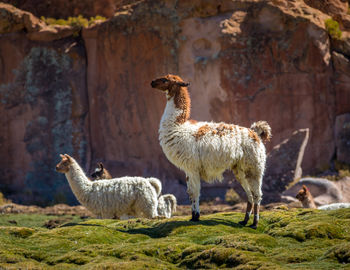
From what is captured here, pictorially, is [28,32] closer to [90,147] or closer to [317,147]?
[90,147]

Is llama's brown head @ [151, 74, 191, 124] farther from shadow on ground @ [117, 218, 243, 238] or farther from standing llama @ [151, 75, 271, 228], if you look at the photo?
shadow on ground @ [117, 218, 243, 238]

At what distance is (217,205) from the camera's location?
21.3m

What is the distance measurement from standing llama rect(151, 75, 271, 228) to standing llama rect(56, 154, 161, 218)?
279cm

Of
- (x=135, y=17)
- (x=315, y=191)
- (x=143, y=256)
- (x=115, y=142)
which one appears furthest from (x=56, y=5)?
(x=143, y=256)

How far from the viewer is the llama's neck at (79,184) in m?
Result: 13.2

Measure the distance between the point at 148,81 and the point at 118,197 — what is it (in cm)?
1211

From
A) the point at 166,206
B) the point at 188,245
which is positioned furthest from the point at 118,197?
the point at 188,245

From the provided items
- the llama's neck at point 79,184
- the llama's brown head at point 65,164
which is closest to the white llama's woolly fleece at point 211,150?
the llama's neck at point 79,184

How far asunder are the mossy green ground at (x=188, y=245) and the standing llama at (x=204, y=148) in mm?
690

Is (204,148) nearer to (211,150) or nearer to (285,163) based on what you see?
(211,150)

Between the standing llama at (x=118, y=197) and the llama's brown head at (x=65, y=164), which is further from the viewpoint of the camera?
the llama's brown head at (x=65, y=164)

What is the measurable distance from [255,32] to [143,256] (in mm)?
17262

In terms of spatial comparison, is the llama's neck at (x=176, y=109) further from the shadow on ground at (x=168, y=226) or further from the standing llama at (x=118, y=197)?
the standing llama at (x=118, y=197)

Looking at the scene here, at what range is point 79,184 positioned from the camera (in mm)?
13312
